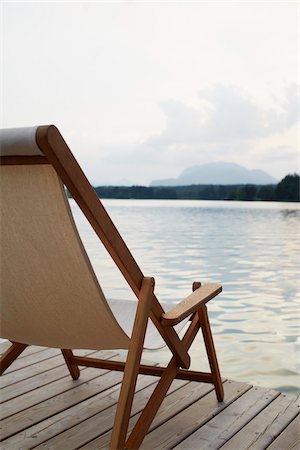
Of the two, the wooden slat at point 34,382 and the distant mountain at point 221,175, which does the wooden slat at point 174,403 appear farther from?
the distant mountain at point 221,175

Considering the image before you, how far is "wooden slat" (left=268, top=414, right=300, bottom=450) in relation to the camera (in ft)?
6.11

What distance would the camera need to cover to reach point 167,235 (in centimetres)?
1349

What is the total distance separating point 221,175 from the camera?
19703 millimetres

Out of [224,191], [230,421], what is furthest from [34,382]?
[224,191]

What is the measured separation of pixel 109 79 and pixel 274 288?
14.9 metres

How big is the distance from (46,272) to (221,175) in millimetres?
18473

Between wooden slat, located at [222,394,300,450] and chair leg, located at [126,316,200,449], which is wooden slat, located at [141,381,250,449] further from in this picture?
chair leg, located at [126,316,200,449]

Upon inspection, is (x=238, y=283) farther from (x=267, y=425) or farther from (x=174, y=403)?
(x=267, y=425)

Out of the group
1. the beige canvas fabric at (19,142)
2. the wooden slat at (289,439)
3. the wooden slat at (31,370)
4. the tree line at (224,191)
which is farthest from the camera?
the tree line at (224,191)

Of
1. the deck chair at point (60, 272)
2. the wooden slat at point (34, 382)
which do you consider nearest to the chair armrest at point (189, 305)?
the deck chair at point (60, 272)

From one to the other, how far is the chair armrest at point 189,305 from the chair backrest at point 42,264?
14 centimetres

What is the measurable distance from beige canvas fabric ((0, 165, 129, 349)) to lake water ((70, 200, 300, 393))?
5.46 feet

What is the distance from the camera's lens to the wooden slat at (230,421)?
1903 millimetres

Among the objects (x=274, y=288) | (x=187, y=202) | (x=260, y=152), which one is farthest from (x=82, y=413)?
(x=187, y=202)
